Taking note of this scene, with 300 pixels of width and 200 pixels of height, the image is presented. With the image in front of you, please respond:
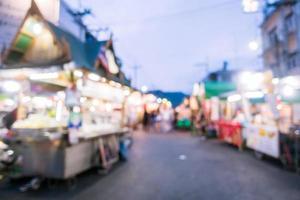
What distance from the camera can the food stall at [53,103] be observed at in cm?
568

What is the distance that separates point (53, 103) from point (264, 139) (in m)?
6.70

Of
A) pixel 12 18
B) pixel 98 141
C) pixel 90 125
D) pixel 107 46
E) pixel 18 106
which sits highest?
pixel 107 46

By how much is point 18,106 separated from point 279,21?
20222mm

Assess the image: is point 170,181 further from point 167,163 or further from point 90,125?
point 90,125

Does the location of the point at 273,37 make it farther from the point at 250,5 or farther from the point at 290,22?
the point at 250,5

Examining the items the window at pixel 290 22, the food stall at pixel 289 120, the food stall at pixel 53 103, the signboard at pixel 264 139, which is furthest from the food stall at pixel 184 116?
the food stall at pixel 53 103

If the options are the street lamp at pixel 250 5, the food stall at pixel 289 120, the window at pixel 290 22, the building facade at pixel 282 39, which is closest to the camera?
the food stall at pixel 289 120

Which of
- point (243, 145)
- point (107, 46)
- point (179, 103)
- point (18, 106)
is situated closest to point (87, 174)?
point (18, 106)

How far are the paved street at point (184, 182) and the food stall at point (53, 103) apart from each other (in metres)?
0.45

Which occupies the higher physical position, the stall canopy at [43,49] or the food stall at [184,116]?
the stall canopy at [43,49]

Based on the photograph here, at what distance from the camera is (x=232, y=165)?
7.95m

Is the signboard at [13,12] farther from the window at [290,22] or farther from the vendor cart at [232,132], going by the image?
the window at [290,22]

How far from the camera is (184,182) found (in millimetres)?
6070

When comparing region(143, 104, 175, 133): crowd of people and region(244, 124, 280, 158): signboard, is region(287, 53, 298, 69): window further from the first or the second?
region(244, 124, 280, 158): signboard
